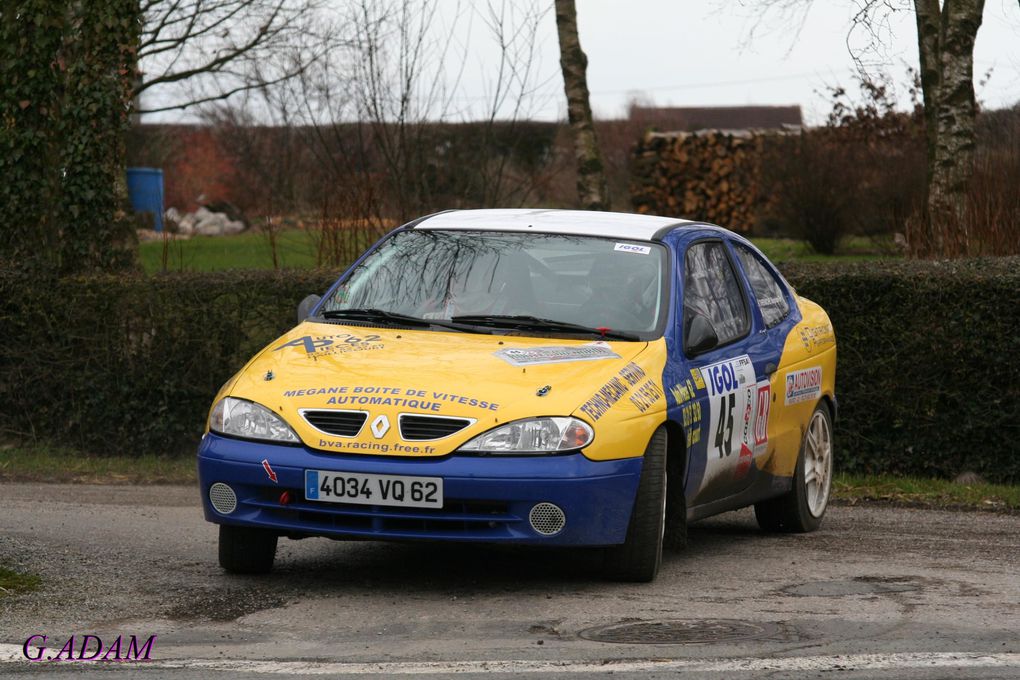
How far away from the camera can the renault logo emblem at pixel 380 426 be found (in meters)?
6.25

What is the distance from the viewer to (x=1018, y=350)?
10555 millimetres

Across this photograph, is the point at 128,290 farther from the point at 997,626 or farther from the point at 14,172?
the point at 997,626

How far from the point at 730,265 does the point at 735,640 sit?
320 cm

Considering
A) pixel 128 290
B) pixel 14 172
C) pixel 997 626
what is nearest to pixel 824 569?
pixel 997 626

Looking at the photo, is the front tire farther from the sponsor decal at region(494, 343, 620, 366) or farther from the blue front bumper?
the blue front bumper

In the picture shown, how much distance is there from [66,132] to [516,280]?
6911 millimetres

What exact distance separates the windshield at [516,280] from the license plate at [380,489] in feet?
4.39

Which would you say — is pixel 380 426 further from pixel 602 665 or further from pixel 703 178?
pixel 703 178

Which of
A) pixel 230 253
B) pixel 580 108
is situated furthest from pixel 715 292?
pixel 230 253

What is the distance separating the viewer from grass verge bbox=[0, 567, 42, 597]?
6.43 metres

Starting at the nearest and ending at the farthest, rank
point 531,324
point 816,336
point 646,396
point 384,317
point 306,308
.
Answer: point 646,396 < point 531,324 < point 384,317 < point 306,308 < point 816,336

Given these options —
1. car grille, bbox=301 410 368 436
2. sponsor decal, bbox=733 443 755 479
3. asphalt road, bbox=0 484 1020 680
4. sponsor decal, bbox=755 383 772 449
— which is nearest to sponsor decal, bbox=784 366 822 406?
sponsor decal, bbox=755 383 772 449

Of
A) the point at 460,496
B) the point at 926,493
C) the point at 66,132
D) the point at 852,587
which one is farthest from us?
the point at 66,132

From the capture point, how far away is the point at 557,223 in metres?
8.01
